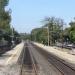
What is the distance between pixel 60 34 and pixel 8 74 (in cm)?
12048

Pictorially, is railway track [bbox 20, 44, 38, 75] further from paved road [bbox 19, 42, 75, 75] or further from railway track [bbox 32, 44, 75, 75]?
railway track [bbox 32, 44, 75, 75]

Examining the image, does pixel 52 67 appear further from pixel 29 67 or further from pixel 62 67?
pixel 29 67

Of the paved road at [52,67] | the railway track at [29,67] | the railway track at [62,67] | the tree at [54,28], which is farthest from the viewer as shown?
the tree at [54,28]

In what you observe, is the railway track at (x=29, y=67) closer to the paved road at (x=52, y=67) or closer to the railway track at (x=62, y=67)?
the paved road at (x=52, y=67)

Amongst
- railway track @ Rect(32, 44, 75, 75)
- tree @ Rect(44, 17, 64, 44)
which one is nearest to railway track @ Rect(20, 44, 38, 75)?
railway track @ Rect(32, 44, 75, 75)

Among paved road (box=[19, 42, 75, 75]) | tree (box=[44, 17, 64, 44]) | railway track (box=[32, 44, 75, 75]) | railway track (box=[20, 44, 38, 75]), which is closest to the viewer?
railway track (box=[20, 44, 38, 75])

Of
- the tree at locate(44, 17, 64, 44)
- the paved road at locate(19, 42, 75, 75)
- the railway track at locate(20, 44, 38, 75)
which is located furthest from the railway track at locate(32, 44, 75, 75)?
the tree at locate(44, 17, 64, 44)

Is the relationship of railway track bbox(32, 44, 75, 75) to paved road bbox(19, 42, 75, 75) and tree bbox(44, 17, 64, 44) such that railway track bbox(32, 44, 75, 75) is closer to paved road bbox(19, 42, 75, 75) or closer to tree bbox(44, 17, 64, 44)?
paved road bbox(19, 42, 75, 75)

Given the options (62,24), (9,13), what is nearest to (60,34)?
(62,24)

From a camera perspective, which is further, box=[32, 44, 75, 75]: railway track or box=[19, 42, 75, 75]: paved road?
box=[32, 44, 75, 75]: railway track

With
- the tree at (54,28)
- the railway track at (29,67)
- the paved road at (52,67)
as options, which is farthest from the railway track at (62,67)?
the tree at (54,28)

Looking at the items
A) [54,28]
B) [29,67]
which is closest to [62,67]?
[29,67]

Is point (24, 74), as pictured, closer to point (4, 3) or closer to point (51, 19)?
point (4, 3)

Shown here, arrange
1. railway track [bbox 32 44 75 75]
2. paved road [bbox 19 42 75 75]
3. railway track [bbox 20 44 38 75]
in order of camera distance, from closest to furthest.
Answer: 1. railway track [bbox 20 44 38 75]
2. paved road [bbox 19 42 75 75]
3. railway track [bbox 32 44 75 75]
